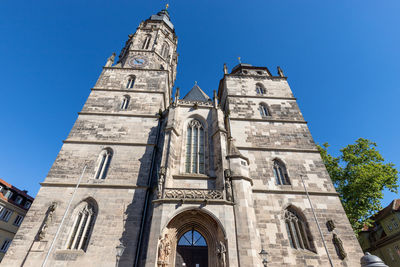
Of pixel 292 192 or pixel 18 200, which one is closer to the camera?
pixel 292 192

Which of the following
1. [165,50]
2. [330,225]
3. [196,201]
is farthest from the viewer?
[165,50]

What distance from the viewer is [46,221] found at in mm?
9711

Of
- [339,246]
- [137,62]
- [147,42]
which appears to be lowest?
[339,246]

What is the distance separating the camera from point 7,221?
16.9m

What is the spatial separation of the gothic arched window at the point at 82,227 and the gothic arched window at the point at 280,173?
10.7 metres

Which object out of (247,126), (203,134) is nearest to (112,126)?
(203,134)

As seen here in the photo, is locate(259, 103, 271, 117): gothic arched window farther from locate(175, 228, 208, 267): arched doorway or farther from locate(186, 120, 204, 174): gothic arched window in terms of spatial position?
locate(175, 228, 208, 267): arched doorway

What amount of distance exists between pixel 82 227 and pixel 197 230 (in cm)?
587

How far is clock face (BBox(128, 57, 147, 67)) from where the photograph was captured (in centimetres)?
1951

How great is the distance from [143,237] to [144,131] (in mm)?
6816

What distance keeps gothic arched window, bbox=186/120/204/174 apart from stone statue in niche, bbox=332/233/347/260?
7.47 m

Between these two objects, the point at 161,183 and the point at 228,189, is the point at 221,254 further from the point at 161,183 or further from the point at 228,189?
the point at 161,183

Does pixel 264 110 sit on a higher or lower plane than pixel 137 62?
lower

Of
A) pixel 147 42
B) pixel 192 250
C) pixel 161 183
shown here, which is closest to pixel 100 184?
pixel 161 183
